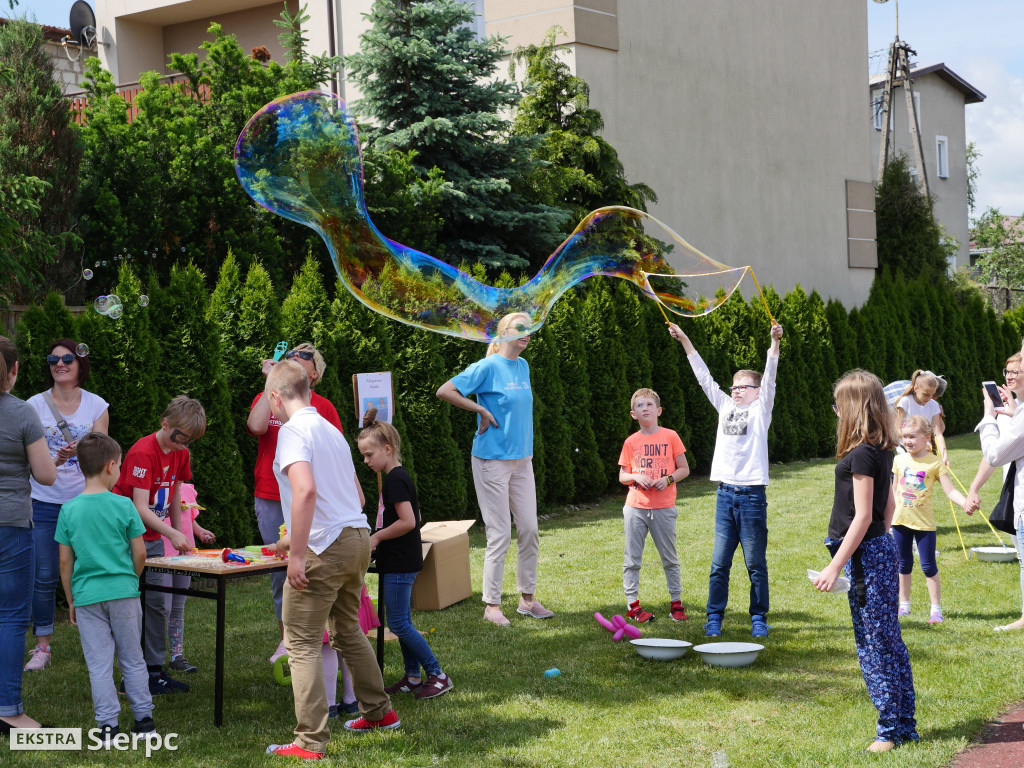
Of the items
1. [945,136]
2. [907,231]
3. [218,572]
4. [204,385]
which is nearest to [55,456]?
[218,572]

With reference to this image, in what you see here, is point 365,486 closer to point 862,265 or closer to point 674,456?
point 674,456

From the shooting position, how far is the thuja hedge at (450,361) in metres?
8.61

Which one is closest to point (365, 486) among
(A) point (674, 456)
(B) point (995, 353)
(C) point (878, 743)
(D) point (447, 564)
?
(D) point (447, 564)

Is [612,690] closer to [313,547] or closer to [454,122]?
[313,547]

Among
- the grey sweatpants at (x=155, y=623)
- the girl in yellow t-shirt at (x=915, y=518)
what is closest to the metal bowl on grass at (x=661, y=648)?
the girl in yellow t-shirt at (x=915, y=518)

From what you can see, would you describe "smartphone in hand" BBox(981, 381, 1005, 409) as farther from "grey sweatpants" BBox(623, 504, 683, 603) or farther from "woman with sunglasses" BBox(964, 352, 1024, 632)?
"grey sweatpants" BBox(623, 504, 683, 603)

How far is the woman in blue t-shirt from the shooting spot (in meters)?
6.95

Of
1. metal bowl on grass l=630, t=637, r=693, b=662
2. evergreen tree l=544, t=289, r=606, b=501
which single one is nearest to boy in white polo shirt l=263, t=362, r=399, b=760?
metal bowl on grass l=630, t=637, r=693, b=662

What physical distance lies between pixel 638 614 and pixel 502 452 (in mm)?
1445

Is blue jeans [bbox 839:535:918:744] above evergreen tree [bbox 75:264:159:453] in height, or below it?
below

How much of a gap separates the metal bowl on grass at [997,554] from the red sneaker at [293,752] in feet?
21.4

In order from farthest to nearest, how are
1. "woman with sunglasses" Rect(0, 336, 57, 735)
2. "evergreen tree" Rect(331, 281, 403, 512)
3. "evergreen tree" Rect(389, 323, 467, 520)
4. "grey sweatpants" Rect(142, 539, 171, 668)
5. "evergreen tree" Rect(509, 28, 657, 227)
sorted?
1. "evergreen tree" Rect(509, 28, 657, 227)
2. "evergreen tree" Rect(389, 323, 467, 520)
3. "evergreen tree" Rect(331, 281, 403, 512)
4. "grey sweatpants" Rect(142, 539, 171, 668)
5. "woman with sunglasses" Rect(0, 336, 57, 735)

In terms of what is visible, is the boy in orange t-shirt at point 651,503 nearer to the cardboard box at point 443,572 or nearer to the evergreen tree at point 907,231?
the cardboard box at point 443,572

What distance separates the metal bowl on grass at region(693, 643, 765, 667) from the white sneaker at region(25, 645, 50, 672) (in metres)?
3.98
